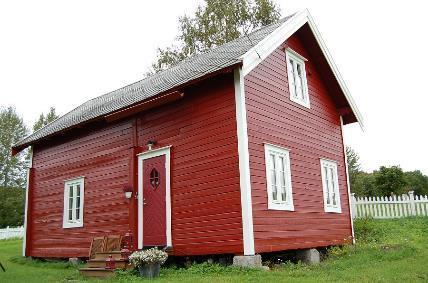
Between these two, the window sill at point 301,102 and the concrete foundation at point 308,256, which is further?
the window sill at point 301,102

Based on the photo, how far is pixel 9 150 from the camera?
47375 millimetres

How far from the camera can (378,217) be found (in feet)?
65.2

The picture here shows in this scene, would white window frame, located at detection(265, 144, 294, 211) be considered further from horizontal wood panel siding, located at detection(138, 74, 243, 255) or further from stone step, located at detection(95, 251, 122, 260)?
stone step, located at detection(95, 251, 122, 260)

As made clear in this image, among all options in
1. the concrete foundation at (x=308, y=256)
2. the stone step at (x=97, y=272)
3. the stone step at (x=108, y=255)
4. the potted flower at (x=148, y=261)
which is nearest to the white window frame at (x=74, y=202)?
the stone step at (x=108, y=255)

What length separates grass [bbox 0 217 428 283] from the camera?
886cm

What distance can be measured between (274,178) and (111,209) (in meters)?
5.09

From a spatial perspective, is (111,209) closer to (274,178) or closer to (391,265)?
(274,178)

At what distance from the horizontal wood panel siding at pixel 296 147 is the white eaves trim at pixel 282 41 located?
53 cm

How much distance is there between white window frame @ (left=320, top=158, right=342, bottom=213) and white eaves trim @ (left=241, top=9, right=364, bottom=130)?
2519mm

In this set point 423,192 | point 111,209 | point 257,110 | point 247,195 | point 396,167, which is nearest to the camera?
point 247,195

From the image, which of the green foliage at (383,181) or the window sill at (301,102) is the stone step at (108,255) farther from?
the green foliage at (383,181)

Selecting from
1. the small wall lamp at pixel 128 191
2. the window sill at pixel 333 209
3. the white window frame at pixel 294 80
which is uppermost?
the white window frame at pixel 294 80

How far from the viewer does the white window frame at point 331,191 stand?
14.0 m

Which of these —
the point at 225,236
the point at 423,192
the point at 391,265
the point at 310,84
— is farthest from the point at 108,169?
the point at 423,192
